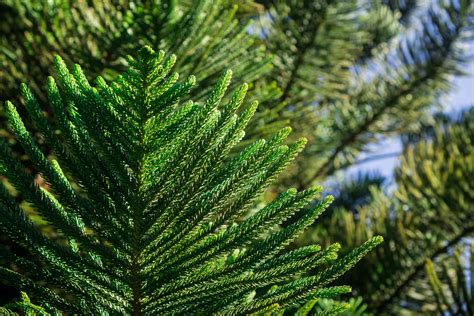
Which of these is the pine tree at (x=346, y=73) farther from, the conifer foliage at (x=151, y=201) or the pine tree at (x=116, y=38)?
the conifer foliage at (x=151, y=201)

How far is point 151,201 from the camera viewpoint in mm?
737

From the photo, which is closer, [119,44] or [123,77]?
[123,77]

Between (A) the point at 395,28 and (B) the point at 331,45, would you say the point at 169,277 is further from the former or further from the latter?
(A) the point at 395,28

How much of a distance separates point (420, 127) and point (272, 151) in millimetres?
2388

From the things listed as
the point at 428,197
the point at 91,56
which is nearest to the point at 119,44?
the point at 91,56

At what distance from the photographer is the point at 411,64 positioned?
2387mm

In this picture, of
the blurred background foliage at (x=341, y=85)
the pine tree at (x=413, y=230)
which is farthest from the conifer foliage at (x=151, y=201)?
the pine tree at (x=413, y=230)

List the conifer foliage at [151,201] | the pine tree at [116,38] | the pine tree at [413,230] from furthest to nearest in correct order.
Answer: the pine tree at [413,230] → the pine tree at [116,38] → the conifer foliage at [151,201]

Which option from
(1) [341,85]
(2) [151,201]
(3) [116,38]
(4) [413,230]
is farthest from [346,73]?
(2) [151,201]

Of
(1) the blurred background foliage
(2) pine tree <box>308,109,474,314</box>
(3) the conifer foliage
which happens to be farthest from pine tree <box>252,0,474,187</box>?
(3) the conifer foliage

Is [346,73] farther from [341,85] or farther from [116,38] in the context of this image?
[116,38]

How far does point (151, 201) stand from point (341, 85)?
4.77 feet

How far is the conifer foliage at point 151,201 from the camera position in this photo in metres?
0.70

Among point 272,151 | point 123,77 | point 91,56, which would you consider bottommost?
point 272,151
